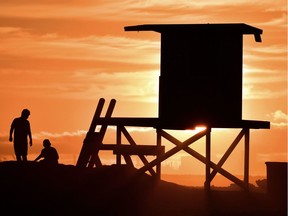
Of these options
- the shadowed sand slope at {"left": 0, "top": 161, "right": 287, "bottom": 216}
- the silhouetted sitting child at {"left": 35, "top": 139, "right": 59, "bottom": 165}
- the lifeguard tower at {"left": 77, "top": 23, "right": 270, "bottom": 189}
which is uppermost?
the lifeguard tower at {"left": 77, "top": 23, "right": 270, "bottom": 189}

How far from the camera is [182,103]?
3092cm

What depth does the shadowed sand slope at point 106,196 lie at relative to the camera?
2753cm

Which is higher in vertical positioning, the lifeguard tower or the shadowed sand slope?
the lifeguard tower

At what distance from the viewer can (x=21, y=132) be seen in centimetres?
2972

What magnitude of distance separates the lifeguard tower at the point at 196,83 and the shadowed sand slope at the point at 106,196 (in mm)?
993

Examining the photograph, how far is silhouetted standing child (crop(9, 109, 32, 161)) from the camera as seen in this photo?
2972 centimetres

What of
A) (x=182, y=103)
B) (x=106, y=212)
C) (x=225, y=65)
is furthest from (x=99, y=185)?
(x=225, y=65)

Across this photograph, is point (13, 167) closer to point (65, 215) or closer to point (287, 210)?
point (65, 215)

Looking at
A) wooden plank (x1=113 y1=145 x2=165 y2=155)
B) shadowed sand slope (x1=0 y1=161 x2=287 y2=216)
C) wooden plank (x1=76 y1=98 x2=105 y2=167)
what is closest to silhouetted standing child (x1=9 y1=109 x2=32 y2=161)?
shadowed sand slope (x1=0 y1=161 x2=287 y2=216)

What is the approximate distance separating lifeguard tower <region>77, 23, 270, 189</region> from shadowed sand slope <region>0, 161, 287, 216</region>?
99 centimetres

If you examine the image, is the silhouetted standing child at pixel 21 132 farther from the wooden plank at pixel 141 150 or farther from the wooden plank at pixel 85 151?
the wooden plank at pixel 141 150

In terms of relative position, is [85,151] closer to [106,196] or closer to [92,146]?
[92,146]

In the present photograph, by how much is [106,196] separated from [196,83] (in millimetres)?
5152

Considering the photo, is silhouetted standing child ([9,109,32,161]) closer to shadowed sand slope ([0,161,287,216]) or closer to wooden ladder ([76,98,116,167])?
shadowed sand slope ([0,161,287,216])
